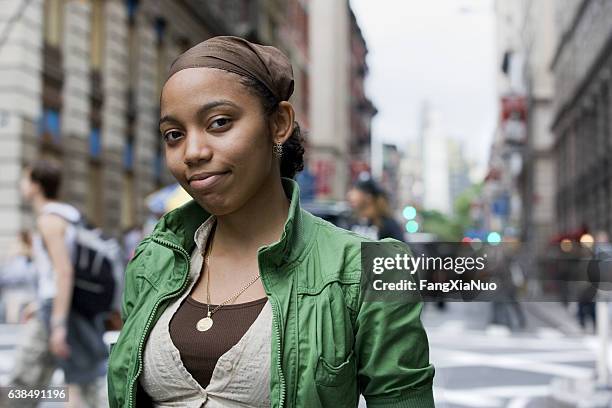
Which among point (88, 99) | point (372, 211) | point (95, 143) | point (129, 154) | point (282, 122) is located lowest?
point (282, 122)

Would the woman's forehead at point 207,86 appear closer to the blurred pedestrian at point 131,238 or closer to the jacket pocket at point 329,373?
the jacket pocket at point 329,373

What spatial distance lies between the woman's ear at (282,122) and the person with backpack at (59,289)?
10.1 feet

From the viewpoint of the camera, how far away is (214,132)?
6.18ft

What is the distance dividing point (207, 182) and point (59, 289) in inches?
143

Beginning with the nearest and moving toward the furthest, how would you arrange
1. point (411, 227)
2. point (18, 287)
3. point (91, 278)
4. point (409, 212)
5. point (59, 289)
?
point (411, 227)
point (409, 212)
point (59, 289)
point (91, 278)
point (18, 287)

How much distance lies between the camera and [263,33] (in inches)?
180

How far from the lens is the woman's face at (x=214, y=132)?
1.88 metres

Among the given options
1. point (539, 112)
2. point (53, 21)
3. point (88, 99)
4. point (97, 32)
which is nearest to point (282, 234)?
point (539, 112)

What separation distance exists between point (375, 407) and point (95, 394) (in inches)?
84.5

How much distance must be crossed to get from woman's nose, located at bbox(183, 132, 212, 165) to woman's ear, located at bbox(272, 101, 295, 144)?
15cm

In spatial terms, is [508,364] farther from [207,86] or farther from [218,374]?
[207,86]

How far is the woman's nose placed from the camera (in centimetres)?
188


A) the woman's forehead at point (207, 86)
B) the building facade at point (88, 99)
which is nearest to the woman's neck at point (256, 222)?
the woman's forehead at point (207, 86)

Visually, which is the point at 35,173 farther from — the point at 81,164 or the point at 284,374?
the point at 81,164
